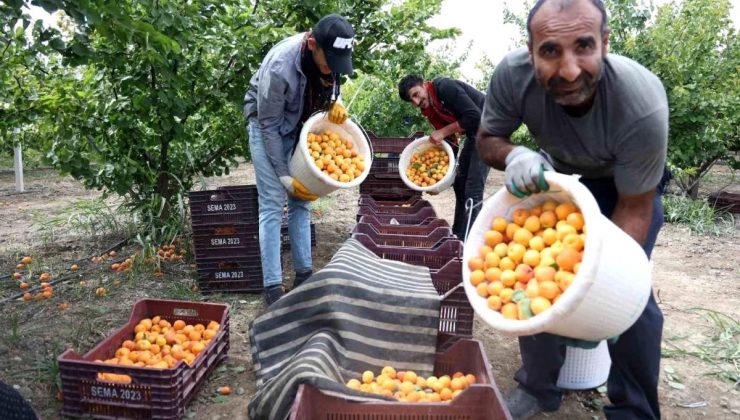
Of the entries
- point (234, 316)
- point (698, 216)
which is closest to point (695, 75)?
point (698, 216)

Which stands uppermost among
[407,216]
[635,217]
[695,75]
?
[695,75]

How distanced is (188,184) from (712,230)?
227 inches

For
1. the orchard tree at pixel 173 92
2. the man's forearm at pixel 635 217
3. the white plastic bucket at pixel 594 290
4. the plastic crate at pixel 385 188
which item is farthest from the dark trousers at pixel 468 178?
the white plastic bucket at pixel 594 290

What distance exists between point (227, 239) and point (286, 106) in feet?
3.74

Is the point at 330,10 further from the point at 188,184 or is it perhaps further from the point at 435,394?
→ the point at 435,394

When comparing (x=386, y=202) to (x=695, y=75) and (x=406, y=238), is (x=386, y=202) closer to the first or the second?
(x=406, y=238)

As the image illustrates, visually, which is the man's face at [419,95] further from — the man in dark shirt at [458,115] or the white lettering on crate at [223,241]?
the white lettering on crate at [223,241]

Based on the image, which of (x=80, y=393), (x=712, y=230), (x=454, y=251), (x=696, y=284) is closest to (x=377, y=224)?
(x=454, y=251)

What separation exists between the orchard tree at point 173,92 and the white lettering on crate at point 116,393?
1.96 metres

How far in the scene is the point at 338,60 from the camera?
3279mm

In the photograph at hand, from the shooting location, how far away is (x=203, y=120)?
208 inches

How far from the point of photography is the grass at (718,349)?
10.3ft

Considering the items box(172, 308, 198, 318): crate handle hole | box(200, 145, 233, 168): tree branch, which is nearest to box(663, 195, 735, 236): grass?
box(200, 145, 233, 168): tree branch

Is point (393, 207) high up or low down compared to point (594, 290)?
down
